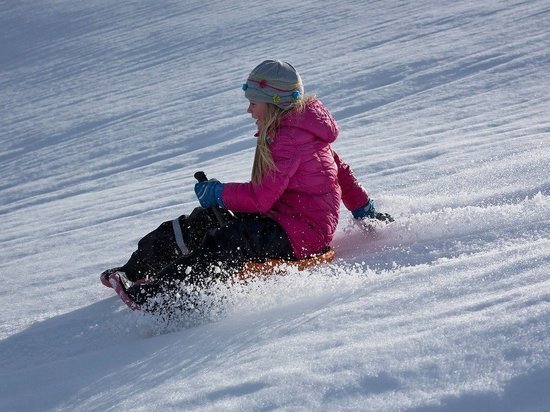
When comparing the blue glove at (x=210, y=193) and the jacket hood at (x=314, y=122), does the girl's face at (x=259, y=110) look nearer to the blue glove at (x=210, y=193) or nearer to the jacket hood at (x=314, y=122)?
the jacket hood at (x=314, y=122)

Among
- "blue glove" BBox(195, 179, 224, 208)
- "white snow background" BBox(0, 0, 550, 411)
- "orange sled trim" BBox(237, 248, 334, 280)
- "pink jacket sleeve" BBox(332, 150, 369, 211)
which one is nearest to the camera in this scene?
"white snow background" BBox(0, 0, 550, 411)

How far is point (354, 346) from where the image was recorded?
2535 millimetres

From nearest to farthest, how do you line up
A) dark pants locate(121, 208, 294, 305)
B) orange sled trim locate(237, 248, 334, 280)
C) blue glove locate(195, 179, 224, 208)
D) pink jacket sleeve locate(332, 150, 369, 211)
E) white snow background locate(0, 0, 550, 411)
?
white snow background locate(0, 0, 550, 411) → dark pants locate(121, 208, 294, 305) → orange sled trim locate(237, 248, 334, 280) → blue glove locate(195, 179, 224, 208) → pink jacket sleeve locate(332, 150, 369, 211)

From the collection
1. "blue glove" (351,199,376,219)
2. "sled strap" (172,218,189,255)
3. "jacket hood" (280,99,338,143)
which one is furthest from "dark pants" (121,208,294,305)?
"blue glove" (351,199,376,219)

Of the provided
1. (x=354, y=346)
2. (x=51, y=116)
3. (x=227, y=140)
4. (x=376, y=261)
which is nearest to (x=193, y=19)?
(x=51, y=116)

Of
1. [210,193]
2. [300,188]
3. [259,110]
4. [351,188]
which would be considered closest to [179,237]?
[210,193]

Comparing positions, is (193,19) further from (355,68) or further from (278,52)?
(355,68)

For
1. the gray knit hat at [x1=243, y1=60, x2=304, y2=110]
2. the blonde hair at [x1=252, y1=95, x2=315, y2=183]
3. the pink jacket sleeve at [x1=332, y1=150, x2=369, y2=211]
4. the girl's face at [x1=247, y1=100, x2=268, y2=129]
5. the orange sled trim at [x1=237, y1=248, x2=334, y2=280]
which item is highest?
the gray knit hat at [x1=243, y1=60, x2=304, y2=110]

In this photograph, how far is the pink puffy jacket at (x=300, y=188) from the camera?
398 cm

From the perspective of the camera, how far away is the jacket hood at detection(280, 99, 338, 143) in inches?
159

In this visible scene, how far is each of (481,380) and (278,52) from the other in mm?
12296

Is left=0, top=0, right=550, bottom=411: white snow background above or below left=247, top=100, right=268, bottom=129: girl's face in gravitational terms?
below

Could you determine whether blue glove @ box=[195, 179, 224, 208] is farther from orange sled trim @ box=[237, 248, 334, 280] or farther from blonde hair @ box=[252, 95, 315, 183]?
orange sled trim @ box=[237, 248, 334, 280]

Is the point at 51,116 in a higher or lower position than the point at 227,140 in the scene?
higher
